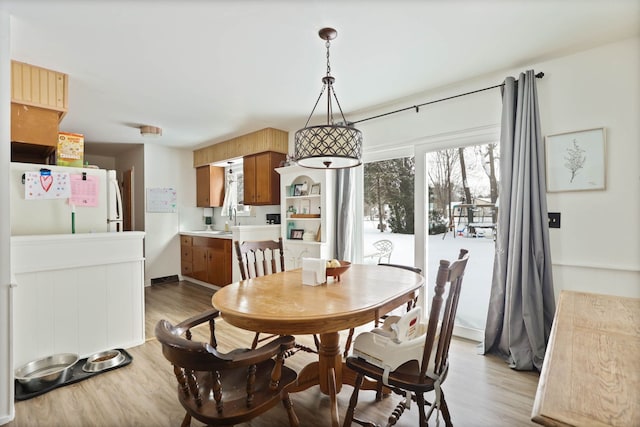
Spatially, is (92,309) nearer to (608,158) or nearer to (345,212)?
(345,212)

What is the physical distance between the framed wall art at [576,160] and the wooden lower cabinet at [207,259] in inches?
159

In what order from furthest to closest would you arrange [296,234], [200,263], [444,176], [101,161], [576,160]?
[101,161] < [200,263] < [296,234] < [444,176] < [576,160]

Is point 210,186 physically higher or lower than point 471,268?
higher

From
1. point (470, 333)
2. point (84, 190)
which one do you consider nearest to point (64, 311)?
point (84, 190)

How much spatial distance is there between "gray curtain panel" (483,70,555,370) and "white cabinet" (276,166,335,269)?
1.97 m

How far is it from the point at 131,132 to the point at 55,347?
3.26m

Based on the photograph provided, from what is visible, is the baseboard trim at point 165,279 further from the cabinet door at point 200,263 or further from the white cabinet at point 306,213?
the white cabinet at point 306,213

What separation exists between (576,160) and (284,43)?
2.40m

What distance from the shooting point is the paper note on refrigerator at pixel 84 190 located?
2621 millimetres

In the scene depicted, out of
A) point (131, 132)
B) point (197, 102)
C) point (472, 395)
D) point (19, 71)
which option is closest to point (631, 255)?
point (472, 395)

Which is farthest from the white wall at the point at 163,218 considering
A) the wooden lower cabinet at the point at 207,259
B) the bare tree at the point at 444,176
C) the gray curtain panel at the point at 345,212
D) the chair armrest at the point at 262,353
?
A: the chair armrest at the point at 262,353

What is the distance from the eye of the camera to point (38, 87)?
2.52 m

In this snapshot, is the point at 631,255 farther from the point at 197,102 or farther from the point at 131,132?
the point at 131,132

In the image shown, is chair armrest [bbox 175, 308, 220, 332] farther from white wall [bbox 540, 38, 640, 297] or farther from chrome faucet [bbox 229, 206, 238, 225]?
chrome faucet [bbox 229, 206, 238, 225]
